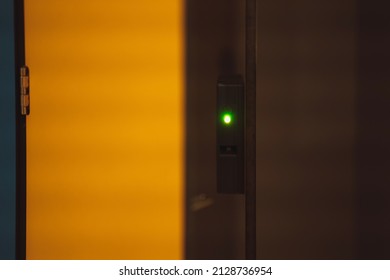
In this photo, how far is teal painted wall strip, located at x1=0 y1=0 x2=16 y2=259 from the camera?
9.95ft

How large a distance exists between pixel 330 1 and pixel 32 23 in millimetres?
1677

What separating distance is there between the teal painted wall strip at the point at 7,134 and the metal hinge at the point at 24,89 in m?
0.05

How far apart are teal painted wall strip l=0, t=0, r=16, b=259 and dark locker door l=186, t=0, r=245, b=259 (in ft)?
3.29

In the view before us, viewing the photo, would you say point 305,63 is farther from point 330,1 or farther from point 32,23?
point 32,23

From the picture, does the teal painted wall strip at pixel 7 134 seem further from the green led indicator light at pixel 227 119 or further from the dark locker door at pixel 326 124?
the dark locker door at pixel 326 124

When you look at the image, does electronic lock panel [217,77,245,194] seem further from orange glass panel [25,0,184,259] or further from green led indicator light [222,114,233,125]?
orange glass panel [25,0,184,259]

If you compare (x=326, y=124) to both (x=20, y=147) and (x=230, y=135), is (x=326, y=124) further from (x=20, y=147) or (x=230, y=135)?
(x=20, y=147)

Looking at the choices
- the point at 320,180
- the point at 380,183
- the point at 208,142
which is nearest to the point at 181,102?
the point at 208,142

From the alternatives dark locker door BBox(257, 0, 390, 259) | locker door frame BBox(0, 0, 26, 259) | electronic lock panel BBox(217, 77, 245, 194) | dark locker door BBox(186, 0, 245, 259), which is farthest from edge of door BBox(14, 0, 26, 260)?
dark locker door BBox(257, 0, 390, 259)

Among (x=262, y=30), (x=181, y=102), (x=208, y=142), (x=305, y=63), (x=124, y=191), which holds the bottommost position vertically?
(x=124, y=191)

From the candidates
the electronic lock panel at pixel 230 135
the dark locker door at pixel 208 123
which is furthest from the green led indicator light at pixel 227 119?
the dark locker door at pixel 208 123

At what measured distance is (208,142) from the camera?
2990 mm

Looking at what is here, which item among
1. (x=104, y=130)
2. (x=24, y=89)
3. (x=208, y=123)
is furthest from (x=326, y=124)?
(x=24, y=89)

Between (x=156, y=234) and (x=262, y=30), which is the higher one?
(x=262, y=30)
